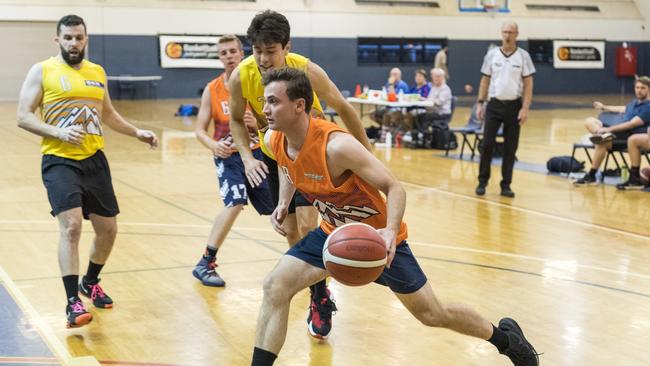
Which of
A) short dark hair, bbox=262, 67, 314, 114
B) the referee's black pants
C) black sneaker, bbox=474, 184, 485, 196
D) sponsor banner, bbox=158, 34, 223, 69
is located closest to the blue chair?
the referee's black pants

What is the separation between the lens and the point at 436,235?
330 inches

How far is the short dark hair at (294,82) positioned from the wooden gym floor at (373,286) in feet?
5.13

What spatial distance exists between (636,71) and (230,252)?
2953 cm

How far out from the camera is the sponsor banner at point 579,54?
32969 millimetres

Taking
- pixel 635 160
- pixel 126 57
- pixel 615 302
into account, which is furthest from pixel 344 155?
pixel 126 57

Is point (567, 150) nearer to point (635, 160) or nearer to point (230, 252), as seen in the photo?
point (635, 160)

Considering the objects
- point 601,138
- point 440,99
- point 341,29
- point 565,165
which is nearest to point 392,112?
point 440,99

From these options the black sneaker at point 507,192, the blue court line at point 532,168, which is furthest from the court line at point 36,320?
the blue court line at point 532,168

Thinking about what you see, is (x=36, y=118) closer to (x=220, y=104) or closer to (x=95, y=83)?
(x=95, y=83)

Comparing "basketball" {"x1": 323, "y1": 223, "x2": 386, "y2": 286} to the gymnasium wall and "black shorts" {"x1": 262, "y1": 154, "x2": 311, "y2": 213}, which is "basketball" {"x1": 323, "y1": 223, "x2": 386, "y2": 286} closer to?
"black shorts" {"x1": 262, "y1": 154, "x2": 311, "y2": 213}

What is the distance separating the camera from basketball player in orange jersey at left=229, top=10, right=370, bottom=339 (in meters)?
4.75

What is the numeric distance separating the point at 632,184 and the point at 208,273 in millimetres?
6700

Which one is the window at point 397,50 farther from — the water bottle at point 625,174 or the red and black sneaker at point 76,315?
the red and black sneaker at point 76,315

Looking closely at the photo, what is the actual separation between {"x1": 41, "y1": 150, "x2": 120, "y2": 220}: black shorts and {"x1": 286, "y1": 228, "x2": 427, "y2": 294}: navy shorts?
1.81 m
